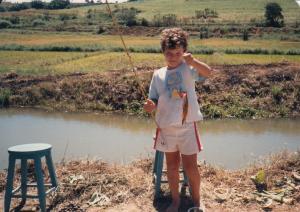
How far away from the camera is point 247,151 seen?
8570 millimetres

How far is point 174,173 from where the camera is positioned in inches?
176

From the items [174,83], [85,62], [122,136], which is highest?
[174,83]

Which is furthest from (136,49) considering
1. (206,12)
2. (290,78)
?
(206,12)

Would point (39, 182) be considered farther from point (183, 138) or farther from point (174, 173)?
point (183, 138)

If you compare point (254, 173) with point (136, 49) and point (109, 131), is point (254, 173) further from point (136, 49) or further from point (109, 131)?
point (136, 49)

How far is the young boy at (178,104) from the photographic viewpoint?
4.11 meters

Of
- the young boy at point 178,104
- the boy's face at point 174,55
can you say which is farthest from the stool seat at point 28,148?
the boy's face at point 174,55

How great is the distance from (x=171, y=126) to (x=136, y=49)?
19916 millimetres

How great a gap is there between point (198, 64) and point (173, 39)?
13.0 inches

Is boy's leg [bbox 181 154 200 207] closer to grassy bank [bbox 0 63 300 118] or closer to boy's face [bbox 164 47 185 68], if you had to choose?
boy's face [bbox 164 47 185 68]

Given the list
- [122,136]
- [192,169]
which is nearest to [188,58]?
[192,169]

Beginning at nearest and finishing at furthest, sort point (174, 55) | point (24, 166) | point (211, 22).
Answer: point (174, 55) < point (24, 166) < point (211, 22)

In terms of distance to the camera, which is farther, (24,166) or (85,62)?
(85,62)

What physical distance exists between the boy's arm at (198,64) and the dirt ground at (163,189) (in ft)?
5.05
